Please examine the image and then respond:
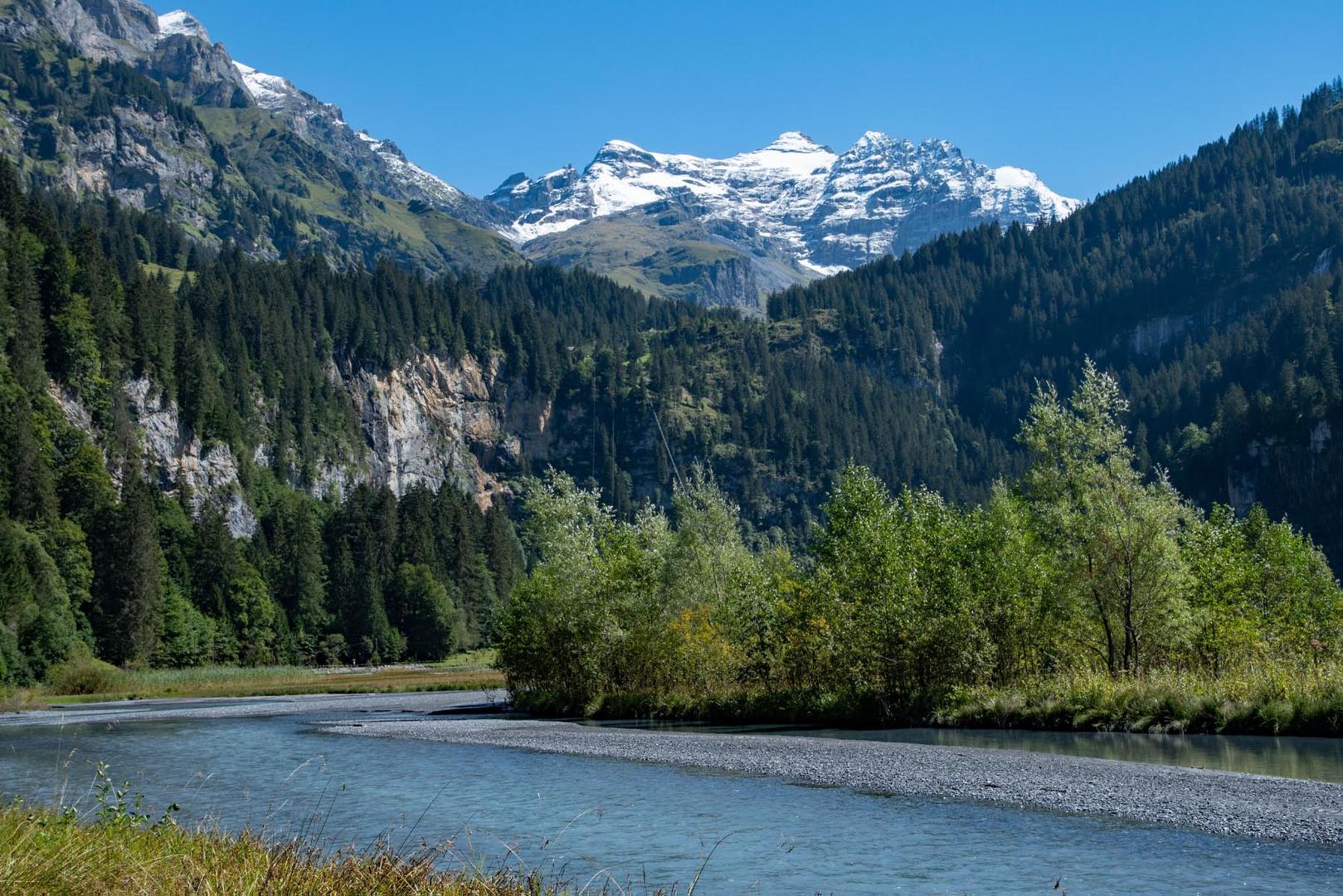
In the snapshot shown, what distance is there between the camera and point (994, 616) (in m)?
57.5

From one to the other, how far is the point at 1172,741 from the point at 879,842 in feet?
71.4

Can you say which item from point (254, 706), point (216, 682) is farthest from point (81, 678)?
point (254, 706)

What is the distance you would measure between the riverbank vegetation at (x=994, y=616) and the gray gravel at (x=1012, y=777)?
9.12 metres

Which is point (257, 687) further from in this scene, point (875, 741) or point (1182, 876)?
point (1182, 876)

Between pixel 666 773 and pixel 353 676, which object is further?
pixel 353 676

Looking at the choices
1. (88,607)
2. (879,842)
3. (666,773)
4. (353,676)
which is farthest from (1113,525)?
(88,607)

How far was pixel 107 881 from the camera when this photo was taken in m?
13.5

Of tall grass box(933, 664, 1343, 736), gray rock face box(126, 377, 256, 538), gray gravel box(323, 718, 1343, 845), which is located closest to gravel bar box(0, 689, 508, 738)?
gray gravel box(323, 718, 1343, 845)

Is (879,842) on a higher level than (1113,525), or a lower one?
lower

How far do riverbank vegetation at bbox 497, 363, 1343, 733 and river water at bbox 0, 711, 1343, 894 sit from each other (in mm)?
18901

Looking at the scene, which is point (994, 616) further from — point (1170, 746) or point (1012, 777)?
point (1012, 777)

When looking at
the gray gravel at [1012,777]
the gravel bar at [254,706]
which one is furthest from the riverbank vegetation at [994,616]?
the gravel bar at [254,706]

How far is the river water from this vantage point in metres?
22.5

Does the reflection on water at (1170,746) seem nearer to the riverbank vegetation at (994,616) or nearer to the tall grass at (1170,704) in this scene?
the tall grass at (1170,704)
